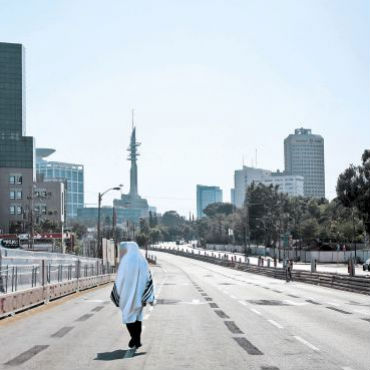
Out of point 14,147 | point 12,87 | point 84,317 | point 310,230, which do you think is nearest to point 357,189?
point 310,230

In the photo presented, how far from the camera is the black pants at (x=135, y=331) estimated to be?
11.9 metres

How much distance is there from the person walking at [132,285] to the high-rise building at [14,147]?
138 m

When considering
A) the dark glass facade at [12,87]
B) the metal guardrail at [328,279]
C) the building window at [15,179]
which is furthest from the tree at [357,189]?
the dark glass facade at [12,87]

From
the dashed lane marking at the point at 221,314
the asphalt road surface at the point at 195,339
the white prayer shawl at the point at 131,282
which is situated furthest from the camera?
the dashed lane marking at the point at 221,314

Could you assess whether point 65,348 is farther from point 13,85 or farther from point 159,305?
point 13,85

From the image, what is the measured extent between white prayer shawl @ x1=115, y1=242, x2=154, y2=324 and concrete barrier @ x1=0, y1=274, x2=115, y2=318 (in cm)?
874

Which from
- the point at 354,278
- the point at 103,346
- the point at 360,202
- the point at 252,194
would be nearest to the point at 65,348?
the point at 103,346

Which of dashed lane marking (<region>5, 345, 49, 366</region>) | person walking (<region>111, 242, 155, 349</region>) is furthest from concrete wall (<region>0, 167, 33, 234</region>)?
person walking (<region>111, 242, 155, 349</region>)

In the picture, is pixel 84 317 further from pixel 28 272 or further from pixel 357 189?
pixel 357 189

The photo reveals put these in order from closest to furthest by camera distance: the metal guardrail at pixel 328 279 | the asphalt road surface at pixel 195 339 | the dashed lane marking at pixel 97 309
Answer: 1. the asphalt road surface at pixel 195 339
2. the dashed lane marking at pixel 97 309
3. the metal guardrail at pixel 328 279

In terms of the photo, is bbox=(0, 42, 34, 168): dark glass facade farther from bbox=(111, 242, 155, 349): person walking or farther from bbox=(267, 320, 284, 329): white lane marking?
bbox=(111, 242, 155, 349): person walking

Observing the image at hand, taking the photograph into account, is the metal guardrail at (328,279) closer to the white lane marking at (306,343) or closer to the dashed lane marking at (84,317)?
the dashed lane marking at (84,317)

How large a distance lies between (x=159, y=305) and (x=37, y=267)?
5104mm

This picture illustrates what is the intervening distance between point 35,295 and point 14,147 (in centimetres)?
14784
